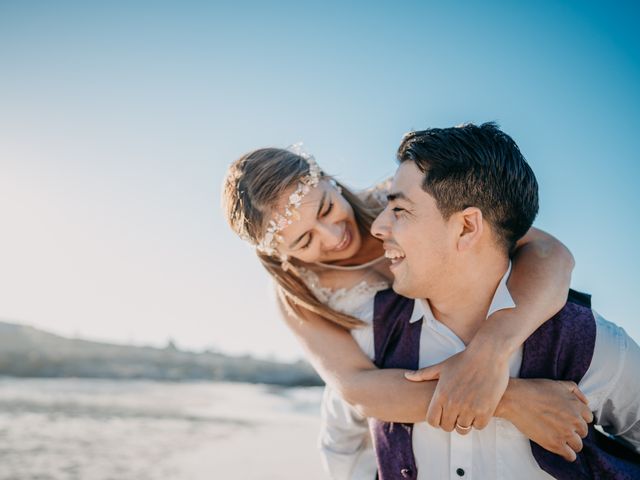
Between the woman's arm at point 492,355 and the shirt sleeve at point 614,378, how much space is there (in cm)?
24

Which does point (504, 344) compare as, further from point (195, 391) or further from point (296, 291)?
point (195, 391)

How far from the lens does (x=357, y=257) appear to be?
3303 mm

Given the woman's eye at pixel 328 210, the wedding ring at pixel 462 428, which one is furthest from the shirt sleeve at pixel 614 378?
the woman's eye at pixel 328 210

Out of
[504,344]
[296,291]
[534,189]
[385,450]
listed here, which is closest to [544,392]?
[504,344]

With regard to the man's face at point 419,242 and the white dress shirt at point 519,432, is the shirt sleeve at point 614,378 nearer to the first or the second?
the white dress shirt at point 519,432

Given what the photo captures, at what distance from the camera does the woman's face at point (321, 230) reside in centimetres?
297

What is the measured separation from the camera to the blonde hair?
116 inches

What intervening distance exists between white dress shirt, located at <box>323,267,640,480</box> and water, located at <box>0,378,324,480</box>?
288 centimetres

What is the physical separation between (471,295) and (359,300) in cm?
65

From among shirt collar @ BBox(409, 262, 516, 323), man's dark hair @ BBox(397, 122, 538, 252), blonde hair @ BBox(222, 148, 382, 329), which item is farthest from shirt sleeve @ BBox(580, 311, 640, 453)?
blonde hair @ BBox(222, 148, 382, 329)

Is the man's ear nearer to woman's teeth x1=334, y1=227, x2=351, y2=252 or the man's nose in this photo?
the man's nose

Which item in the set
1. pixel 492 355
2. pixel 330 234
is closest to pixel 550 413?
pixel 492 355

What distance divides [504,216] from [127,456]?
167 inches

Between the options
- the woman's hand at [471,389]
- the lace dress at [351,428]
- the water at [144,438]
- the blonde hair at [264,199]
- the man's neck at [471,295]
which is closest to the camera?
the woman's hand at [471,389]
